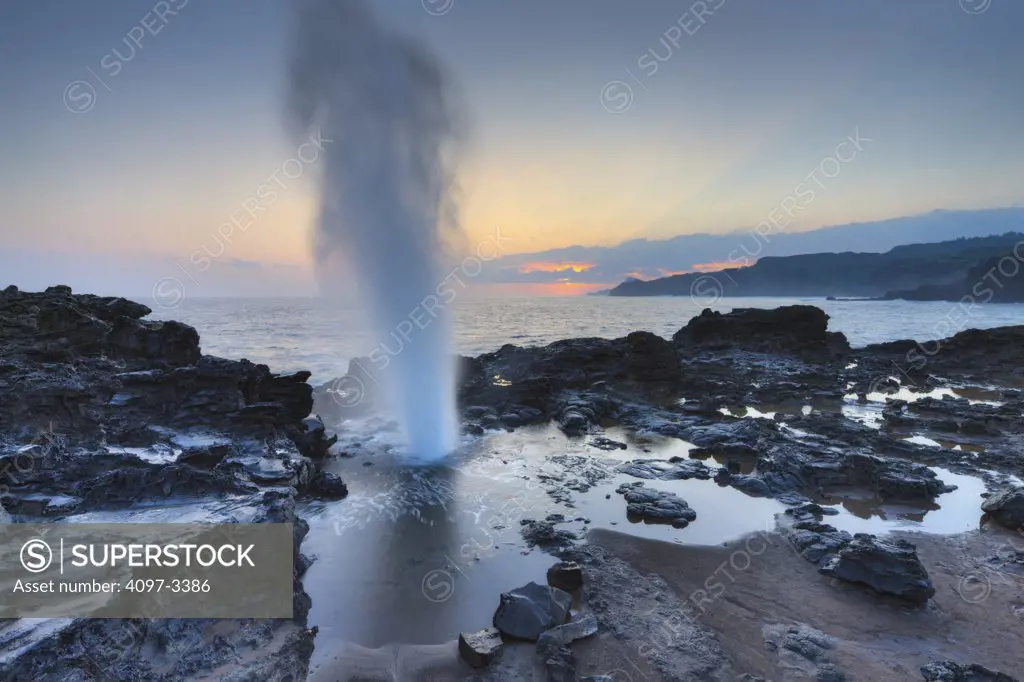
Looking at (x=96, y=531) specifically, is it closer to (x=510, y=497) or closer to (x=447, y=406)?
(x=510, y=497)

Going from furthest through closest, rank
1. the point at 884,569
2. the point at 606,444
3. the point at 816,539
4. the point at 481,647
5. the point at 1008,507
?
the point at 606,444 → the point at 1008,507 → the point at 816,539 → the point at 884,569 → the point at 481,647

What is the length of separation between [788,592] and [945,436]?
1359 centimetres

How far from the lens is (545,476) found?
43.0 feet

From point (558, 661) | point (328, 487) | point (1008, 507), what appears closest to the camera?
point (558, 661)

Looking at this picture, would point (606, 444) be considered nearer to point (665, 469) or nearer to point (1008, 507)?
point (665, 469)

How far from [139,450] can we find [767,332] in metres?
39.1

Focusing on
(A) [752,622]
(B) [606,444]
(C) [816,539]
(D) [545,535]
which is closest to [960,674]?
(A) [752,622]

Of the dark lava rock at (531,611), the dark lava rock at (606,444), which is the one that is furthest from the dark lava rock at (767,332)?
the dark lava rock at (531,611)

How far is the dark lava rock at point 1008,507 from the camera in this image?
1005 centimetres

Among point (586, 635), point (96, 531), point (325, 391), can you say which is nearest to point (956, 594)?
point (586, 635)

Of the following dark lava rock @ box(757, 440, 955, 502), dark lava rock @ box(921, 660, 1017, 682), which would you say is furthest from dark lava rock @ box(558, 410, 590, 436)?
dark lava rock @ box(921, 660, 1017, 682)

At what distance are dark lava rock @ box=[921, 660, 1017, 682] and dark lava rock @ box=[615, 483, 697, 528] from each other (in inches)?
179

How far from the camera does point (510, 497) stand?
38.5 ft

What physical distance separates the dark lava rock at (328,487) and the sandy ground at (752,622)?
5.59 m
